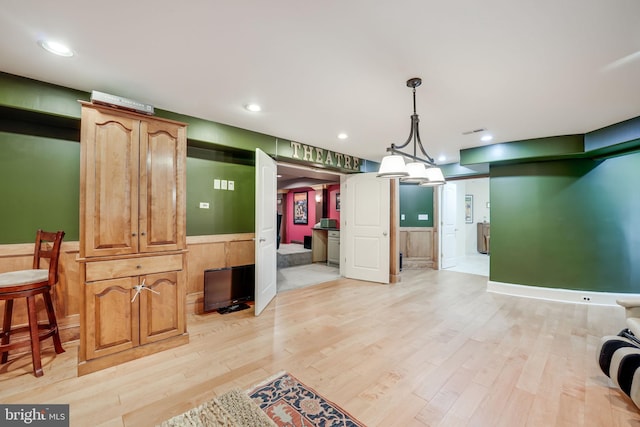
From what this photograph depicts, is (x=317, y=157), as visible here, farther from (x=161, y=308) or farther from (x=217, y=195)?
(x=161, y=308)

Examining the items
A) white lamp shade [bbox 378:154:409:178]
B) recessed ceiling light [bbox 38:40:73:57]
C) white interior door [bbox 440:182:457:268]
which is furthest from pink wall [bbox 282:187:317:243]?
recessed ceiling light [bbox 38:40:73:57]

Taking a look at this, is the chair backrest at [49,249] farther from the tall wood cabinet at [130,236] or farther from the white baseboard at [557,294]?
the white baseboard at [557,294]

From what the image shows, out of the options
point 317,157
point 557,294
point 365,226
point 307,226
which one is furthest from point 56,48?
point 307,226

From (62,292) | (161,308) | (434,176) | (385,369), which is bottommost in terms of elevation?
(385,369)

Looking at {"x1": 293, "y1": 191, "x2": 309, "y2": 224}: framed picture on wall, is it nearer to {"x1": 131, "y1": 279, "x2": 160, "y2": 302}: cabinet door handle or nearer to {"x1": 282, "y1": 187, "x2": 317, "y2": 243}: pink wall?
{"x1": 282, "y1": 187, "x2": 317, "y2": 243}: pink wall

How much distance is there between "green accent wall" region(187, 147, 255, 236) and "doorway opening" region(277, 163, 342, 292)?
0.84 metres

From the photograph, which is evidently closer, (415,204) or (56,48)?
(56,48)

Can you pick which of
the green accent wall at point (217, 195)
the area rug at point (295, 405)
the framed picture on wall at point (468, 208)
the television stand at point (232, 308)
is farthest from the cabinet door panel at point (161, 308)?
the framed picture on wall at point (468, 208)

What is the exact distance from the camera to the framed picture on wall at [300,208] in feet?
29.1

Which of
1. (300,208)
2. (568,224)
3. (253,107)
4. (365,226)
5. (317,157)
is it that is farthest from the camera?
(300,208)

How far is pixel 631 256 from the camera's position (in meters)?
3.68

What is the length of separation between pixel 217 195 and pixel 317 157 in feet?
5.77

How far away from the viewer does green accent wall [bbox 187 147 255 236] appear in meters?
3.37

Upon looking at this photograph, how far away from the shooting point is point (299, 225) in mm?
9125
